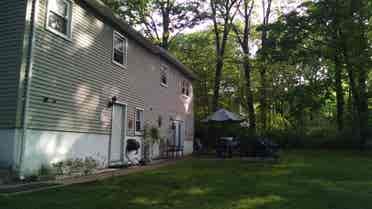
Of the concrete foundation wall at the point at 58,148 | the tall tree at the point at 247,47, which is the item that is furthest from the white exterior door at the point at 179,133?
the tall tree at the point at 247,47

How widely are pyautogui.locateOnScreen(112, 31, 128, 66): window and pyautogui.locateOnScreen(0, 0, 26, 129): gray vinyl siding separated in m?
4.20

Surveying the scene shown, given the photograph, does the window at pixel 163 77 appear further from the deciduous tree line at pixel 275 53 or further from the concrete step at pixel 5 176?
the concrete step at pixel 5 176

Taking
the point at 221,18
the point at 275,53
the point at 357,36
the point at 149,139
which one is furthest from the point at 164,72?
the point at 221,18

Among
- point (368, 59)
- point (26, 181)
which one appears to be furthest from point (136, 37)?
point (368, 59)

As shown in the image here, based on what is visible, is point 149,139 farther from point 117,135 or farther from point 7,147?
point 7,147

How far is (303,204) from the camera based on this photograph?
5.71 meters

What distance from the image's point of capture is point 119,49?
12.6 meters

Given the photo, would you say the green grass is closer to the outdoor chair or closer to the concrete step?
the concrete step

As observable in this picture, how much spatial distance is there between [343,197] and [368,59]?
43.8 ft

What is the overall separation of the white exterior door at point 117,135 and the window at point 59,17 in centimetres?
353

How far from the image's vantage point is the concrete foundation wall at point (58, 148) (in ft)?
25.4

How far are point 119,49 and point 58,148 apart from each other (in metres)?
5.03

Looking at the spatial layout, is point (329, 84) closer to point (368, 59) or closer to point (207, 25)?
point (368, 59)

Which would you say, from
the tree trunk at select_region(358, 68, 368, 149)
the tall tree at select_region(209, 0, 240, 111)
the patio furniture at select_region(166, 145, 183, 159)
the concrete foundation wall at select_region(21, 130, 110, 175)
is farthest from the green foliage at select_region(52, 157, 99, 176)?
the tall tree at select_region(209, 0, 240, 111)
